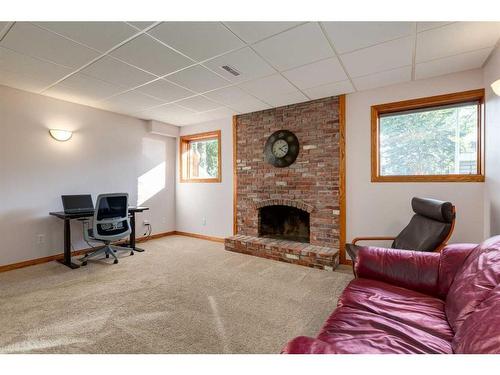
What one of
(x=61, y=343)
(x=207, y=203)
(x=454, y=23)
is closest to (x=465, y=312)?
(x=454, y=23)

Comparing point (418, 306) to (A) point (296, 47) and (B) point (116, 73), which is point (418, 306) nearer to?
(A) point (296, 47)

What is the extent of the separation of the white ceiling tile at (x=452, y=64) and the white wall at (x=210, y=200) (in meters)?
3.02

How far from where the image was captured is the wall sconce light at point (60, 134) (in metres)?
3.56

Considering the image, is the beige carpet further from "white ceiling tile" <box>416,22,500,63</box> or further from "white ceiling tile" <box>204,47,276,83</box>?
"white ceiling tile" <box>416,22,500,63</box>

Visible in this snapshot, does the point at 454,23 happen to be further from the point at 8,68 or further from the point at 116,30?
the point at 8,68

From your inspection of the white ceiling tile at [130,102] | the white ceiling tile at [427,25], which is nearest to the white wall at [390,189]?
the white ceiling tile at [427,25]

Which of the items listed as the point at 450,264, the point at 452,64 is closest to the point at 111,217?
the point at 450,264

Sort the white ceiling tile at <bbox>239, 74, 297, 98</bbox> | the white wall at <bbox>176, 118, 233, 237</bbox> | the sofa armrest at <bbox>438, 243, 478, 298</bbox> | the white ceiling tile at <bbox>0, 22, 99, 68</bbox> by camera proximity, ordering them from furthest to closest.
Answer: the white wall at <bbox>176, 118, 233, 237</bbox>
the white ceiling tile at <bbox>239, 74, 297, 98</bbox>
the white ceiling tile at <bbox>0, 22, 99, 68</bbox>
the sofa armrest at <bbox>438, 243, 478, 298</bbox>

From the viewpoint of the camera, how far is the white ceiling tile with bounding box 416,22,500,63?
1.95 meters

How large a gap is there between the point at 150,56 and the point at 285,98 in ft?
6.38

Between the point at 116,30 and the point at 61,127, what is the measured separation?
2542mm

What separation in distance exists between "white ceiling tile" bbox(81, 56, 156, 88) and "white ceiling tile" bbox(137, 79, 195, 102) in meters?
0.13

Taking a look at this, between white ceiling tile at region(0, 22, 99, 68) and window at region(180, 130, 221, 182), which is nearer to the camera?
white ceiling tile at region(0, 22, 99, 68)

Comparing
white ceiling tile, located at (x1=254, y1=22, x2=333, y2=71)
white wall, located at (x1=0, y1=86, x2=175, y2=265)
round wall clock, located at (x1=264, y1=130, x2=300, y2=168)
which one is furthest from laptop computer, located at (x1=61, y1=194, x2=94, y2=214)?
white ceiling tile, located at (x1=254, y1=22, x2=333, y2=71)
